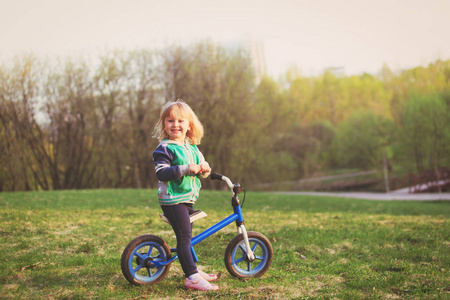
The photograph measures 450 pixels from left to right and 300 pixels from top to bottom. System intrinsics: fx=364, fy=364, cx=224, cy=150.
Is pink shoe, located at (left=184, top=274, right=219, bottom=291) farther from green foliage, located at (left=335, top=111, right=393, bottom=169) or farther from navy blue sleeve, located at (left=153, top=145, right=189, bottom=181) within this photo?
green foliage, located at (left=335, top=111, right=393, bottom=169)

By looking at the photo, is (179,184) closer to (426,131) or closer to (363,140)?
(426,131)

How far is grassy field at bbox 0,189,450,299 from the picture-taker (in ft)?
10.5

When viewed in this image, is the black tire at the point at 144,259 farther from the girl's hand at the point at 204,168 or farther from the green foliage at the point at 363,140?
the green foliage at the point at 363,140

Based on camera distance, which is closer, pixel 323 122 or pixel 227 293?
pixel 227 293

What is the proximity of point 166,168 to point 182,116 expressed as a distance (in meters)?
0.58

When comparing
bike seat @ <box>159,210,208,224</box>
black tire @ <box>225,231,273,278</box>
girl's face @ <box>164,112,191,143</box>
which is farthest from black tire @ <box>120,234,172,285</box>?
girl's face @ <box>164,112,191,143</box>

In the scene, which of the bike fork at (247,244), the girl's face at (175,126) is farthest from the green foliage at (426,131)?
the girl's face at (175,126)

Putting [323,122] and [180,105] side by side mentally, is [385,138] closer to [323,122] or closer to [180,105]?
[323,122]

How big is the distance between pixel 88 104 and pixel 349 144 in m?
26.5

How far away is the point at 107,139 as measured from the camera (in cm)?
2525

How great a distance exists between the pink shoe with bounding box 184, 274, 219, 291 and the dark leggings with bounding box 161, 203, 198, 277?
0.17ft

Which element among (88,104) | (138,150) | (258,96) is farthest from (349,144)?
(88,104)

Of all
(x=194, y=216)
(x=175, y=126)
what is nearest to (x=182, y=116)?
(x=175, y=126)

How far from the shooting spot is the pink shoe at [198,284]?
318 centimetres
